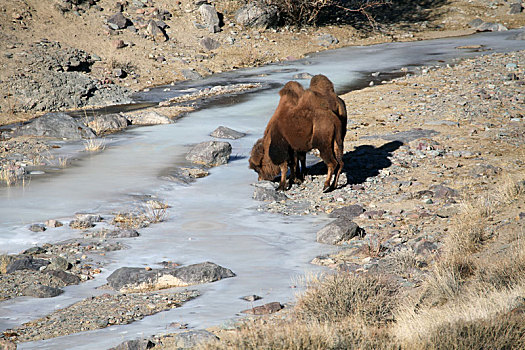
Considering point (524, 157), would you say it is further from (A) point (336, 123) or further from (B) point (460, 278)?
(B) point (460, 278)

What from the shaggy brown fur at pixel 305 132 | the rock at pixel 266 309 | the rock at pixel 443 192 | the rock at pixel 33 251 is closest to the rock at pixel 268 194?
the shaggy brown fur at pixel 305 132

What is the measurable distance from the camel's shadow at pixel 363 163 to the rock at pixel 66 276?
510cm

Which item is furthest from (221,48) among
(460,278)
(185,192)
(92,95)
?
(460,278)

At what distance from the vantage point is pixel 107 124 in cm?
1599

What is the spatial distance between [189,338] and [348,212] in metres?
4.78

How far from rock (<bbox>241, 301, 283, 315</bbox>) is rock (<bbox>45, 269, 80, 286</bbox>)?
2378 mm

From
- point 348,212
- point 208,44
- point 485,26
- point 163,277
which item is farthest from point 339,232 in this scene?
point 485,26

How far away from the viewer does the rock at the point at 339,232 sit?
8.05 m

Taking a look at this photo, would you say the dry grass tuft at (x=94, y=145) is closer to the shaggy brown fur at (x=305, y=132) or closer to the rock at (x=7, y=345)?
the shaggy brown fur at (x=305, y=132)

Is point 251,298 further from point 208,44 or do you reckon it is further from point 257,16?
point 257,16

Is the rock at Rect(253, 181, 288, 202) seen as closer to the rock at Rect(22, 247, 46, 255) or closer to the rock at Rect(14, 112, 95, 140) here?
the rock at Rect(22, 247, 46, 255)

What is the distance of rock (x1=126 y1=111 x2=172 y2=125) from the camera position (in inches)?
658

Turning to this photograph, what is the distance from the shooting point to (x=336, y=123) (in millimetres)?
9477

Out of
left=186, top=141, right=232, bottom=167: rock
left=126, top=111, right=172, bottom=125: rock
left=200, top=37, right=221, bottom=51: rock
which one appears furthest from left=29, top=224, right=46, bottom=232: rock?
left=200, top=37, right=221, bottom=51: rock
